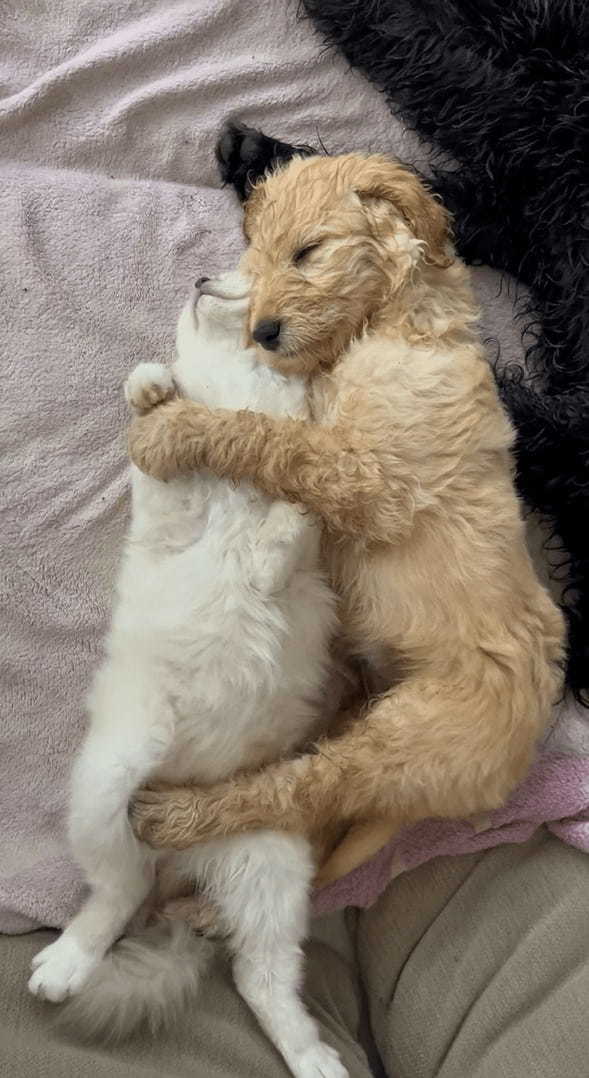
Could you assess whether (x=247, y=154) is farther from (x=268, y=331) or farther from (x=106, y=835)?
(x=106, y=835)

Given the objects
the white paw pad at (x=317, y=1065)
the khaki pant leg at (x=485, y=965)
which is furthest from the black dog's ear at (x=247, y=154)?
the white paw pad at (x=317, y=1065)

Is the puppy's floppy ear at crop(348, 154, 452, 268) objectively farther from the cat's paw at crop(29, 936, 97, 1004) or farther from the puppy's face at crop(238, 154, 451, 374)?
the cat's paw at crop(29, 936, 97, 1004)

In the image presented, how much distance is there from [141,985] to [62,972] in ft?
0.41

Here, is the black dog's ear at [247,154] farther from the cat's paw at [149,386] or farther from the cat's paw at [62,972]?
the cat's paw at [62,972]

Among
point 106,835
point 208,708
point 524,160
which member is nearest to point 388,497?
point 208,708

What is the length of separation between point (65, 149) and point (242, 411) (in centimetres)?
78

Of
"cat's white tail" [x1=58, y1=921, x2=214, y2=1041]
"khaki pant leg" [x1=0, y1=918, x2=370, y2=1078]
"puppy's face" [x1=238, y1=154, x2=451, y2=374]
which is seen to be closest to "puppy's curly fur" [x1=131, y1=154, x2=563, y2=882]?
"puppy's face" [x1=238, y1=154, x2=451, y2=374]

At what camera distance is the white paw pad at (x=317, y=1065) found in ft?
4.67

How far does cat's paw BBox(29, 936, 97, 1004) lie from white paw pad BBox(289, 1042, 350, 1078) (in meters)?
0.37

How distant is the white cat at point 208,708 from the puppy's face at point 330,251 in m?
0.06

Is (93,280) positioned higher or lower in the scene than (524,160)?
lower

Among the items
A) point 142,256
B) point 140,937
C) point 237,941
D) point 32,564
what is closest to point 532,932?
point 237,941

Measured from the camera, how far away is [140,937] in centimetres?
147

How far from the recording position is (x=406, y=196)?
1.47 m
